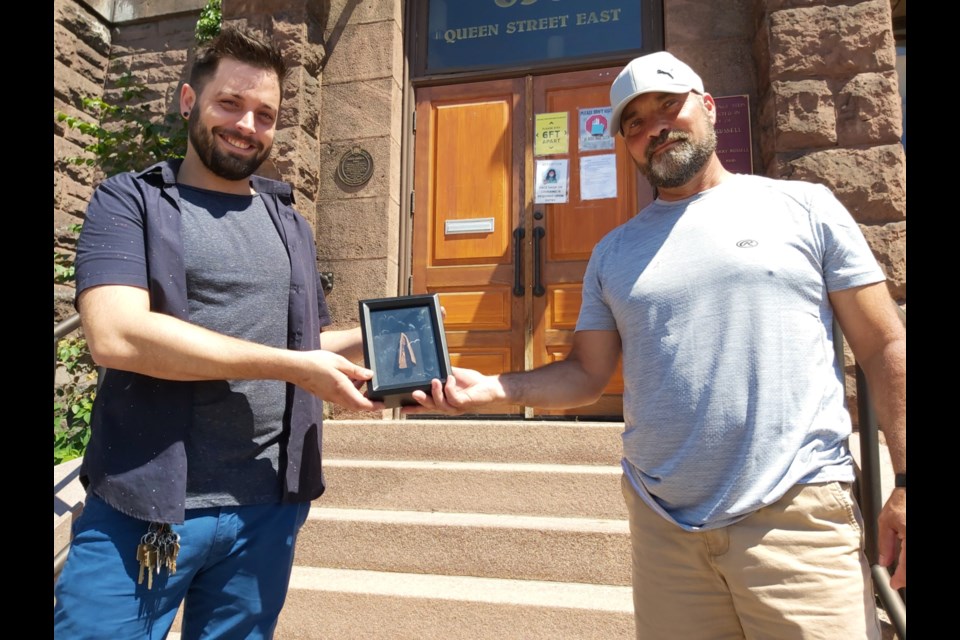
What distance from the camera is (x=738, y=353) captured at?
1724 mm

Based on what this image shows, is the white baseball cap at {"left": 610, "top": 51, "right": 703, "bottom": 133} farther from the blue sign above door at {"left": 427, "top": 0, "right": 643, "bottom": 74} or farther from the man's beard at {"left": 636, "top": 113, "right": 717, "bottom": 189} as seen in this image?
the blue sign above door at {"left": 427, "top": 0, "right": 643, "bottom": 74}

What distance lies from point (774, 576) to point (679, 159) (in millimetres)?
1141

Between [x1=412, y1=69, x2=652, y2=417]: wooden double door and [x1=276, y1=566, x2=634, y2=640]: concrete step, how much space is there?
86.2 inches

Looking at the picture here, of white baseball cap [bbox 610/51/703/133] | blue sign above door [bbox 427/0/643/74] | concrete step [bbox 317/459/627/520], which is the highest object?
blue sign above door [bbox 427/0/643/74]

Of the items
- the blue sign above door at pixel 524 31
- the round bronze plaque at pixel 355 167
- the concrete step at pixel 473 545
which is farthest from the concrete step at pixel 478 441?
the blue sign above door at pixel 524 31

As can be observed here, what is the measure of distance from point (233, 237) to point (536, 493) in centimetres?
233

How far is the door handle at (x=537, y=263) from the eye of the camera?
529 cm

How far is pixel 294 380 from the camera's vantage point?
1728 mm

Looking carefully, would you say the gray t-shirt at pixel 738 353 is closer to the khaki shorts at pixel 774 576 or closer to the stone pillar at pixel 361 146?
the khaki shorts at pixel 774 576

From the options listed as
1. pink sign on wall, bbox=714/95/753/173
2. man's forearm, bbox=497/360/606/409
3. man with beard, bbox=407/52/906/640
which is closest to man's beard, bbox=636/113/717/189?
man with beard, bbox=407/52/906/640

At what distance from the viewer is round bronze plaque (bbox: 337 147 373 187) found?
5336 millimetres

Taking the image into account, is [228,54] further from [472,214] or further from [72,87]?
[72,87]

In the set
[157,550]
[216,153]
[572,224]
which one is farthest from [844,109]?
[157,550]
